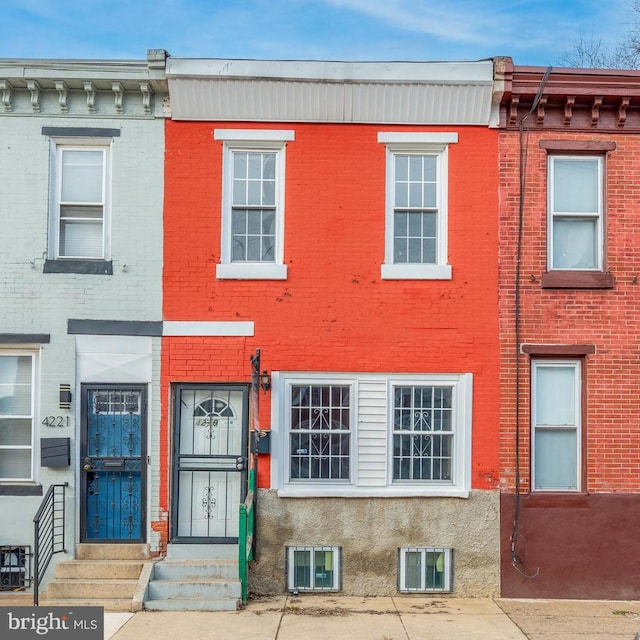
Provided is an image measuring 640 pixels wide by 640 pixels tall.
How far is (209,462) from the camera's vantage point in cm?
1053

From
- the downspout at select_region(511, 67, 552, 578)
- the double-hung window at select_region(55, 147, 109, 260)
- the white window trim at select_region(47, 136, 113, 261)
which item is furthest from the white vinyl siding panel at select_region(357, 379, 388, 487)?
the double-hung window at select_region(55, 147, 109, 260)

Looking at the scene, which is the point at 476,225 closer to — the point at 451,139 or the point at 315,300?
the point at 451,139

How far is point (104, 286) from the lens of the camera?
10.5 m

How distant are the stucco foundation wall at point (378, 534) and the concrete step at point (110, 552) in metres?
1.44

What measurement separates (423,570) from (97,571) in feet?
13.1

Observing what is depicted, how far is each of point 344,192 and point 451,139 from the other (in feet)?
5.04

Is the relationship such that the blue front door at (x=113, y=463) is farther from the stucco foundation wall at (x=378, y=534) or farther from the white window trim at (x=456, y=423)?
the white window trim at (x=456, y=423)

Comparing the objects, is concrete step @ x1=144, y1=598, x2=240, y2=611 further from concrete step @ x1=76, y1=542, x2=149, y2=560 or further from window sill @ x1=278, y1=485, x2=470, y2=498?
window sill @ x1=278, y1=485, x2=470, y2=498

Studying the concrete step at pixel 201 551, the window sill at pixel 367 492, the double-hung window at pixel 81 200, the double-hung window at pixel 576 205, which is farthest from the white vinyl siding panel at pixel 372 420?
the double-hung window at pixel 81 200

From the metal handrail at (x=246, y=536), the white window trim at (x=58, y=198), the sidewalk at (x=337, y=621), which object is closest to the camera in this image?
the sidewalk at (x=337, y=621)

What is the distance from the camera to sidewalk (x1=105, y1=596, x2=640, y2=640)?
872 cm

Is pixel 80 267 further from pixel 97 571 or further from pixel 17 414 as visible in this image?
pixel 97 571

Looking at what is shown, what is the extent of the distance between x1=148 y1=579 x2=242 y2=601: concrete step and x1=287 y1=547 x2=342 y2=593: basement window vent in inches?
33.0

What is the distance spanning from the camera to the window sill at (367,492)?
10.3 meters
